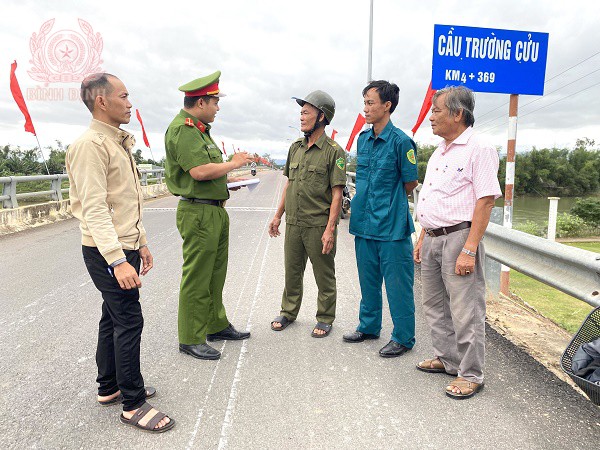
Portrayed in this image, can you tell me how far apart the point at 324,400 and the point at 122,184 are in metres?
1.74

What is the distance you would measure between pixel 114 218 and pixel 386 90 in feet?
7.33

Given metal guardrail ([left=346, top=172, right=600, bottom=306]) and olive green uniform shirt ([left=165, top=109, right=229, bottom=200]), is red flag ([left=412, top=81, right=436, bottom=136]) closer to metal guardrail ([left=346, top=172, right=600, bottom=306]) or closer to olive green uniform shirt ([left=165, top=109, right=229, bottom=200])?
metal guardrail ([left=346, top=172, right=600, bottom=306])

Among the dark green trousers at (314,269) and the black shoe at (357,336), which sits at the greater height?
the dark green trousers at (314,269)

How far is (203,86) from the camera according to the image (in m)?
3.17

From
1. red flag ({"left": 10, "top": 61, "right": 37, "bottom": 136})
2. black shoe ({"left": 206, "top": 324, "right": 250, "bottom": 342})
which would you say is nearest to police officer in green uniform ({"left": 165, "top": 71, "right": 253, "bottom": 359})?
black shoe ({"left": 206, "top": 324, "right": 250, "bottom": 342})

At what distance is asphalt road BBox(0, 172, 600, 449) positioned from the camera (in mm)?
2246

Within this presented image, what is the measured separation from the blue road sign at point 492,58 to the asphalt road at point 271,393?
277 centimetres

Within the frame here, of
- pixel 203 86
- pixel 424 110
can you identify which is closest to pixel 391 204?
pixel 203 86

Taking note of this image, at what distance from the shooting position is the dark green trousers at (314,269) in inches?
151

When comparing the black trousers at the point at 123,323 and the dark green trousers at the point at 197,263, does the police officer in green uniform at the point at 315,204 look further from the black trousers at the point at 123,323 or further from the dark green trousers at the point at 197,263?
the black trousers at the point at 123,323

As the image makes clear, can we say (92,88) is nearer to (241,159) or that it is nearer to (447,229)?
(241,159)

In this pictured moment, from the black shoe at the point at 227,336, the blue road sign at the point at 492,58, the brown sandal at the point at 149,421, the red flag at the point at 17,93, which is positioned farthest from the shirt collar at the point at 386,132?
the red flag at the point at 17,93

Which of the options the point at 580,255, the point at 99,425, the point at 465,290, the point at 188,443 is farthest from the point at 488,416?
the point at 99,425

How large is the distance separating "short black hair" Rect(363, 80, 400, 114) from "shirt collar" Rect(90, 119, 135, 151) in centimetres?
186
